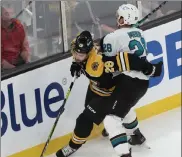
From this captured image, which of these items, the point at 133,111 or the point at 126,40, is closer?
the point at 126,40

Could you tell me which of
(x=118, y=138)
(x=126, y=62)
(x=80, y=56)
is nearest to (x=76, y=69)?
(x=80, y=56)

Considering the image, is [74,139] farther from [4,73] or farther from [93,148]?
[4,73]

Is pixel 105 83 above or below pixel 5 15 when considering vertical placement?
below

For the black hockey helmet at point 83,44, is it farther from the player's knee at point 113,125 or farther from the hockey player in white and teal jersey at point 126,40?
the player's knee at point 113,125

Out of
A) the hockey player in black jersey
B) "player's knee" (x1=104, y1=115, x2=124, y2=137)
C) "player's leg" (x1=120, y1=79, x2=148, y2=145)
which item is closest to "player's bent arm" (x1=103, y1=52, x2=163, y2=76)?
the hockey player in black jersey

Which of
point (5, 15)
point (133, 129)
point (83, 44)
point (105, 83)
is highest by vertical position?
point (5, 15)

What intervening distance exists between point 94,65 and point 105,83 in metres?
0.16

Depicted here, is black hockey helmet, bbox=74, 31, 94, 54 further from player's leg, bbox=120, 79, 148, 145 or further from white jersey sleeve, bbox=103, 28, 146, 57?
player's leg, bbox=120, 79, 148, 145

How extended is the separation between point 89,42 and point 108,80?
0.25m

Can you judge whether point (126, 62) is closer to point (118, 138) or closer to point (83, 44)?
point (83, 44)

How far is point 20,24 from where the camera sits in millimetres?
3471

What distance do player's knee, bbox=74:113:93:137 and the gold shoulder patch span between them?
272 millimetres

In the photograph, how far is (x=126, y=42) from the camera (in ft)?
10.6

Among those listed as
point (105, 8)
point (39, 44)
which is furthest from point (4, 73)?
point (105, 8)
